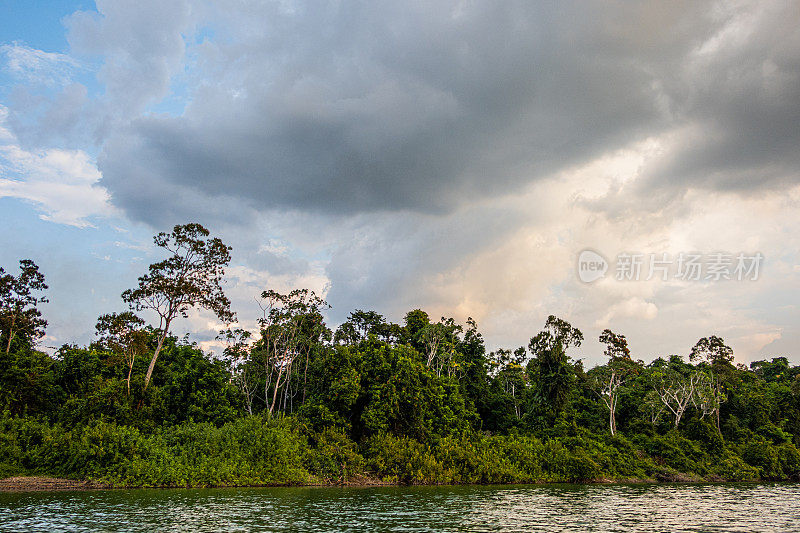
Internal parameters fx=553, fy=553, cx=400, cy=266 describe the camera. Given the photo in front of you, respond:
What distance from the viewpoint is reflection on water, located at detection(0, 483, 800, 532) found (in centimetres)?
2144

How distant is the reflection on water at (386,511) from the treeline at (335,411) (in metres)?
6.97

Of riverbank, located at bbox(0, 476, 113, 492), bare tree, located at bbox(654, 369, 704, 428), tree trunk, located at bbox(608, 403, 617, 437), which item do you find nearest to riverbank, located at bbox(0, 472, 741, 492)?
riverbank, located at bbox(0, 476, 113, 492)

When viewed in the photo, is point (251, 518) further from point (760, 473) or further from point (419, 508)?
point (760, 473)

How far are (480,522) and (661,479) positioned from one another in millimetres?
42721

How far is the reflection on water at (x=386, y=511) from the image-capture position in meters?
21.4

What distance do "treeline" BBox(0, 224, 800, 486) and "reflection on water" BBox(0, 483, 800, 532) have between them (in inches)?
275

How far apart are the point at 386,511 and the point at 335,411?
81.6 ft

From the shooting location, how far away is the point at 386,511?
87.4 ft

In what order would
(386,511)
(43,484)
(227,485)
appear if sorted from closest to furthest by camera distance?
(386,511)
(43,484)
(227,485)

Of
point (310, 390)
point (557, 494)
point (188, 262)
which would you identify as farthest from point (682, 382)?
point (188, 262)

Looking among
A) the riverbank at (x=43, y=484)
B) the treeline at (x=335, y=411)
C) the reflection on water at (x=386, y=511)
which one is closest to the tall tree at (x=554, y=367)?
the treeline at (x=335, y=411)

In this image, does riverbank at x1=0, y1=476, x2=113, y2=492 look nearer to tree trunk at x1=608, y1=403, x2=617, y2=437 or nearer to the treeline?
the treeline

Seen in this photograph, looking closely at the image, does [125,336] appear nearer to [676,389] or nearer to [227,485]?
[227,485]

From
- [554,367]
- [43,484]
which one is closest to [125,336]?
[43,484]
